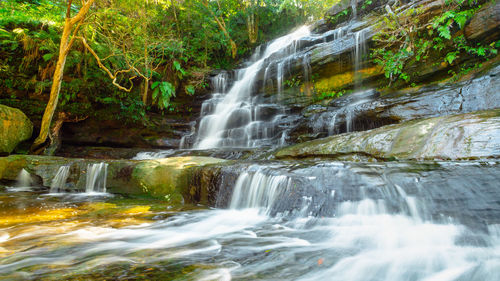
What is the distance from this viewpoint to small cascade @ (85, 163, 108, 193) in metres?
5.45

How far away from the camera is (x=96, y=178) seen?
5527 mm

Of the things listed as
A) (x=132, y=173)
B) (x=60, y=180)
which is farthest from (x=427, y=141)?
(x=60, y=180)

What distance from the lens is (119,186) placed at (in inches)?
208

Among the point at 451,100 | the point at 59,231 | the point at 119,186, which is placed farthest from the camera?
the point at 451,100

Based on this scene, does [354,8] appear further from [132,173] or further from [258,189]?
[132,173]

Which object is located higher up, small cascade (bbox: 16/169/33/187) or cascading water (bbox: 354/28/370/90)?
cascading water (bbox: 354/28/370/90)

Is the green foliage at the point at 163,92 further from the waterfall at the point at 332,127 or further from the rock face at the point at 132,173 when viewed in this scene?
the waterfall at the point at 332,127

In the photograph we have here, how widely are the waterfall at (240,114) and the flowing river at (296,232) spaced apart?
16.4 ft

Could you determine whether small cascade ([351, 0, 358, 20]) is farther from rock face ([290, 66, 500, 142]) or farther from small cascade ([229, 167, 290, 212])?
small cascade ([229, 167, 290, 212])

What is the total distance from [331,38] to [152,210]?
9.86 metres

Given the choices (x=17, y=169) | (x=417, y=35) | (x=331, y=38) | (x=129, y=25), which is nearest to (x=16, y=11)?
(x=129, y=25)

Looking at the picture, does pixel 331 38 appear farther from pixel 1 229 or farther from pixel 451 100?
pixel 1 229

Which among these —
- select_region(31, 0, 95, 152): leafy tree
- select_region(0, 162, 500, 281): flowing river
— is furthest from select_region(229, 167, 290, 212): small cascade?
select_region(31, 0, 95, 152): leafy tree

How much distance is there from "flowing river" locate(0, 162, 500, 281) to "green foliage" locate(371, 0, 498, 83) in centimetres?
543
